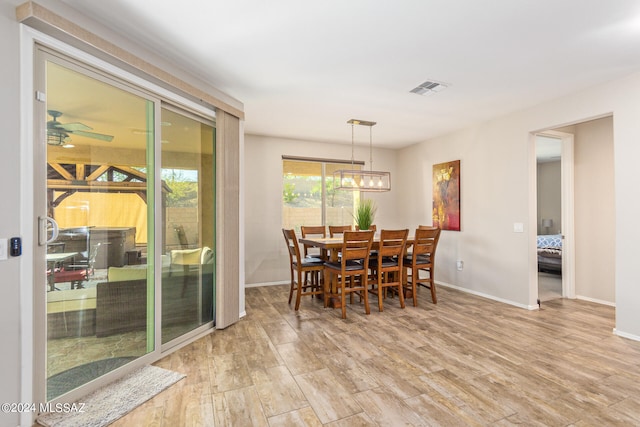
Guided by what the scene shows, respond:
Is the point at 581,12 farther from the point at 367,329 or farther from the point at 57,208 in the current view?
the point at 57,208

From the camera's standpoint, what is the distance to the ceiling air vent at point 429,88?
10.8ft

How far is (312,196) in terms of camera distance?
5.85 m

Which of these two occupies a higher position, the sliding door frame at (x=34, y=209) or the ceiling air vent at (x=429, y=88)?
the ceiling air vent at (x=429, y=88)

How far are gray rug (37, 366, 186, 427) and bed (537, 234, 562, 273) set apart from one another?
19.4 ft

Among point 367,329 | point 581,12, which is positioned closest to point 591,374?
point 367,329

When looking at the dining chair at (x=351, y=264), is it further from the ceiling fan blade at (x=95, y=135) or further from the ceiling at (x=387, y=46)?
the ceiling fan blade at (x=95, y=135)

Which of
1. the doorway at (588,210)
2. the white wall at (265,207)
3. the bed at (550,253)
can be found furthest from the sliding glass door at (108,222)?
the bed at (550,253)

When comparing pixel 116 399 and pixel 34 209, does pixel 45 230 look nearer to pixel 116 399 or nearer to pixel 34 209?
pixel 34 209

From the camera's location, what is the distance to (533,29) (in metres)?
2.29

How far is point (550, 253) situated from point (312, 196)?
4295 millimetres

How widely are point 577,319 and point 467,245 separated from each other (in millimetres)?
1638

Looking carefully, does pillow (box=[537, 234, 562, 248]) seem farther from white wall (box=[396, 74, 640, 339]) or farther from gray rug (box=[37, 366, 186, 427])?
gray rug (box=[37, 366, 186, 427])

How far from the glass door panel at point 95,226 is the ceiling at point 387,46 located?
57 cm

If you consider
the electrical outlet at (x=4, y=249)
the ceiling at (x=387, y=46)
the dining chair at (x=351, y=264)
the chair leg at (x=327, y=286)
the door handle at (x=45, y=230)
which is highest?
the ceiling at (x=387, y=46)
